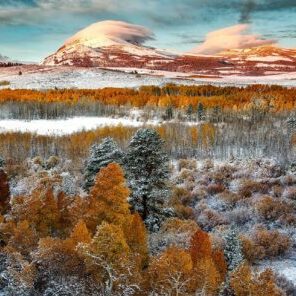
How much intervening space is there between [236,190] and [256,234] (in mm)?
12088

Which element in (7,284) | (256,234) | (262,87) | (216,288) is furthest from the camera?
(262,87)

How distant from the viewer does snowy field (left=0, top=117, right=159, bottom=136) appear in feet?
236

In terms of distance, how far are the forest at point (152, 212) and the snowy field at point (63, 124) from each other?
7.61 meters

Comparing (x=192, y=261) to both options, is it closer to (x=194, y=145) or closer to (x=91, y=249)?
(x=91, y=249)

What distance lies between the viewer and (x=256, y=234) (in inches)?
1251

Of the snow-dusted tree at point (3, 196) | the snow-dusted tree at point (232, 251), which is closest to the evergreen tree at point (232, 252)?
the snow-dusted tree at point (232, 251)

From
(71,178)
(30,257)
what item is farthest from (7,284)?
(71,178)

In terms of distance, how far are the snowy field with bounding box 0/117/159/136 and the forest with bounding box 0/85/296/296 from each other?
7612mm

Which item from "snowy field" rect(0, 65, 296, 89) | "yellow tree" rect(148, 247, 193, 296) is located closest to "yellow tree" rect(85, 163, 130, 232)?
"yellow tree" rect(148, 247, 193, 296)

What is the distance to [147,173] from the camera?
109 feet

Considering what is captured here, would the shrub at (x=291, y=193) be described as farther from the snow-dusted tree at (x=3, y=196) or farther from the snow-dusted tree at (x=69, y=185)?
the snow-dusted tree at (x=3, y=196)

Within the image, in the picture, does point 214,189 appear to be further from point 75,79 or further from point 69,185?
point 75,79

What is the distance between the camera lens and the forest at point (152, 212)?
22.2 m

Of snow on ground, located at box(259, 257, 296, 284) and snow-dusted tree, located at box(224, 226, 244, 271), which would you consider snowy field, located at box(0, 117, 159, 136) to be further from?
snow-dusted tree, located at box(224, 226, 244, 271)
